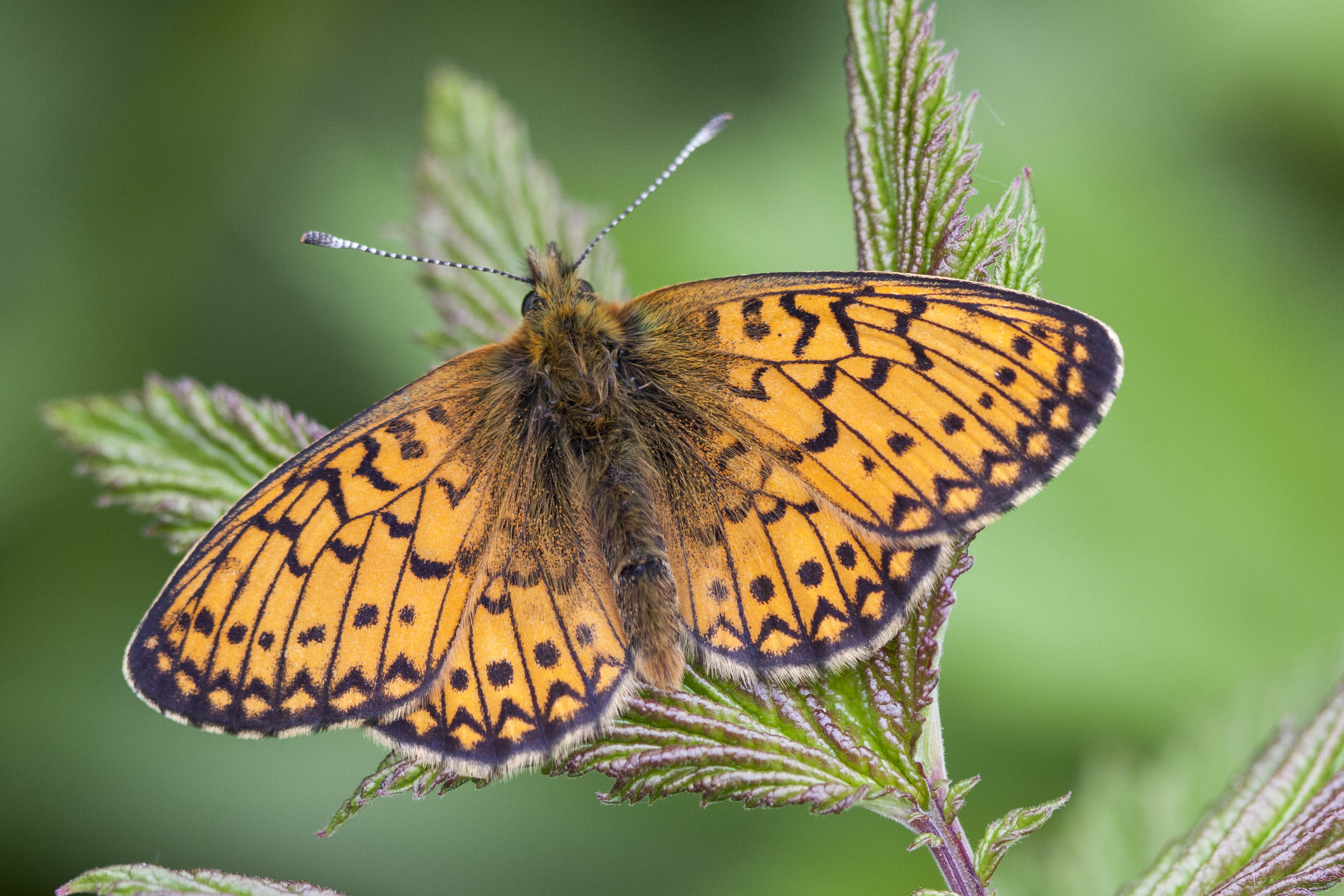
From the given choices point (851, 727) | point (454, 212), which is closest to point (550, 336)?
point (454, 212)

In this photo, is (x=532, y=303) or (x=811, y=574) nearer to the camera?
(x=811, y=574)

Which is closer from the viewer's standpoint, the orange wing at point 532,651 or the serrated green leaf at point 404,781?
the serrated green leaf at point 404,781

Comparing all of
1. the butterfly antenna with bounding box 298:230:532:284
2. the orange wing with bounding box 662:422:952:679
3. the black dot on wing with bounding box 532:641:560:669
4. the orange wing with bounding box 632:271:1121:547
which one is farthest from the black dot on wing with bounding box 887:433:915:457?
the butterfly antenna with bounding box 298:230:532:284

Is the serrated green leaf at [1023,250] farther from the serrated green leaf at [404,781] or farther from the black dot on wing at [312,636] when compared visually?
the black dot on wing at [312,636]

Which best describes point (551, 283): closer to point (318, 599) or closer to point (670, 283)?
point (318, 599)

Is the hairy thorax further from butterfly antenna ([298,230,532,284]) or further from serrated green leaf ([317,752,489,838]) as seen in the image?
serrated green leaf ([317,752,489,838])

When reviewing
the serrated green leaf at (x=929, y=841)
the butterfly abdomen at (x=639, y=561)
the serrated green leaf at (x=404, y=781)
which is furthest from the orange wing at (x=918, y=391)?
the serrated green leaf at (x=404, y=781)

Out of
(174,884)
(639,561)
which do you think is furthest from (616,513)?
(174,884)
